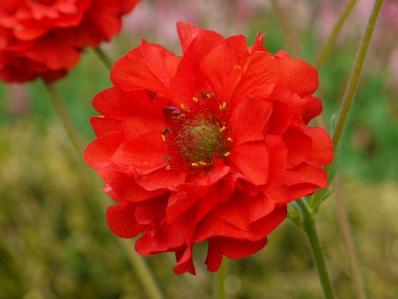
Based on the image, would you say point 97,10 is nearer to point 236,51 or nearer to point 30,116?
point 236,51

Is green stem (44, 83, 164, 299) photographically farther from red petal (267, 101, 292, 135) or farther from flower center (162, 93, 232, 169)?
red petal (267, 101, 292, 135)

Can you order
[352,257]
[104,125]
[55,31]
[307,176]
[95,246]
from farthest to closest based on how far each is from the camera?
[95,246], [55,31], [352,257], [104,125], [307,176]

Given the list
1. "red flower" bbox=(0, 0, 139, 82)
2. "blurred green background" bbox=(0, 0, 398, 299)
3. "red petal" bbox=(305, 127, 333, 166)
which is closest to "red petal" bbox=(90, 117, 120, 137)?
"red petal" bbox=(305, 127, 333, 166)

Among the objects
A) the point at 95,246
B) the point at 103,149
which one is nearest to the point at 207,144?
the point at 103,149

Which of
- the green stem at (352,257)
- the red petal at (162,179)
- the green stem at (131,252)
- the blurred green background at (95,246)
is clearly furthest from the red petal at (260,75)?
the blurred green background at (95,246)

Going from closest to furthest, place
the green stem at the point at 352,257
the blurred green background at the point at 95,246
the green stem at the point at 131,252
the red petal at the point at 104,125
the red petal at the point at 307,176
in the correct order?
the red petal at the point at 307,176
the red petal at the point at 104,125
the green stem at the point at 352,257
the green stem at the point at 131,252
the blurred green background at the point at 95,246

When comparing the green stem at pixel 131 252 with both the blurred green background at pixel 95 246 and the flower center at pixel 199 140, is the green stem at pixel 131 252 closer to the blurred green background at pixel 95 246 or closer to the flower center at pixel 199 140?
the blurred green background at pixel 95 246

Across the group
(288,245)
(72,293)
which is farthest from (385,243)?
(72,293)

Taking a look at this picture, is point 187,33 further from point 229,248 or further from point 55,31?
point 55,31
